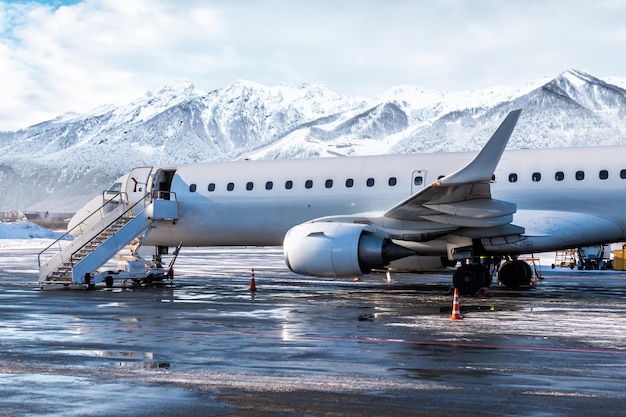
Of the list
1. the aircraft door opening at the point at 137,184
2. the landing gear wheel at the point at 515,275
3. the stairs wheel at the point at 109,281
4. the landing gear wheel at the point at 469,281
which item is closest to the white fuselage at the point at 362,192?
the aircraft door opening at the point at 137,184

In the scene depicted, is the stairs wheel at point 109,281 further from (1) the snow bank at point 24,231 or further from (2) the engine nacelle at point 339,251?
(1) the snow bank at point 24,231

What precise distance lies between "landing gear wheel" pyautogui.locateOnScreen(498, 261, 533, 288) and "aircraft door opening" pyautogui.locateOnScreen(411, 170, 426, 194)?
428 centimetres

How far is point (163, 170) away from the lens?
1092 inches

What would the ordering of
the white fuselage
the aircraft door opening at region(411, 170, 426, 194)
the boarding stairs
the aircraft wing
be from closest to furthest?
the aircraft wing → the white fuselage → the aircraft door opening at region(411, 170, 426, 194) → the boarding stairs

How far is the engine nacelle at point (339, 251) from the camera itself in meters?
20.5

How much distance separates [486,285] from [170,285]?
31.5 ft

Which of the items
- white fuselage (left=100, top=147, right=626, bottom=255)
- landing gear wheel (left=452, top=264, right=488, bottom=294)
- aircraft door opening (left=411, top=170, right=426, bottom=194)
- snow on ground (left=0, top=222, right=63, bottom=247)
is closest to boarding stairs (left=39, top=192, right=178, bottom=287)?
white fuselage (left=100, top=147, right=626, bottom=255)

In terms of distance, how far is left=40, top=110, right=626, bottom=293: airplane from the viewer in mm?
20641

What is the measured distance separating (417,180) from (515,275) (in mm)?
4511

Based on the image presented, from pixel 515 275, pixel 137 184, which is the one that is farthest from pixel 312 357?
pixel 137 184

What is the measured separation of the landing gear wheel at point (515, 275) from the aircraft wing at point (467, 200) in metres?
4.62

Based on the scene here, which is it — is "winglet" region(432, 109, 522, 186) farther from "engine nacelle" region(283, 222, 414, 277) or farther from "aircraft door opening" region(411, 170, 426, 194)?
"aircraft door opening" region(411, 170, 426, 194)

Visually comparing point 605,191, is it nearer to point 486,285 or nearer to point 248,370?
point 486,285

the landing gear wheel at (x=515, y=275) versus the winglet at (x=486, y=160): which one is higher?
the winglet at (x=486, y=160)
